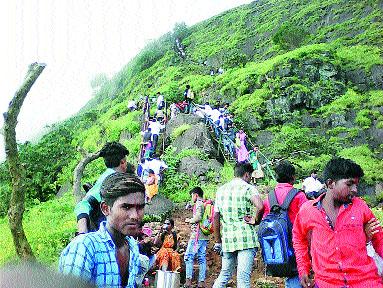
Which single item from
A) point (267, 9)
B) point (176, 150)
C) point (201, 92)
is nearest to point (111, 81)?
point (267, 9)

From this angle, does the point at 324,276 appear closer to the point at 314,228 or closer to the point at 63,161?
the point at 314,228

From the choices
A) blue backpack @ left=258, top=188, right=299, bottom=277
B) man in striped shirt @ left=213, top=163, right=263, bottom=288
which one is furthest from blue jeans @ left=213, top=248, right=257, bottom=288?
blue backpack @ left=258, top=188, right=299, bottom=277

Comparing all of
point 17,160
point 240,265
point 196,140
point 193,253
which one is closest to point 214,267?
point 193,253

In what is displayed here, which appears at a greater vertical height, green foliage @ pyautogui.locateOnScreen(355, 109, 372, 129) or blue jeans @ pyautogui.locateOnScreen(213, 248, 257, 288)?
green foliage @ pyautogui.locateOnScreen(355, 109, 372, 129)

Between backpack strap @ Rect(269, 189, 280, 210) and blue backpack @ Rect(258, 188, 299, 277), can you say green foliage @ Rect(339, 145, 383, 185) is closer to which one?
backpack strap @ Rect(269, 189, 280, 210)

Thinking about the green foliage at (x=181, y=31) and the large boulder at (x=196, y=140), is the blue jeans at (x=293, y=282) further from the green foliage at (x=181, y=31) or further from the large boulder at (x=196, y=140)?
the green foliage at (x=181, y=31)

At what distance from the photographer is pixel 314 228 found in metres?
3.18

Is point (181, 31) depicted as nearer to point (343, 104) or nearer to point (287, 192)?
point (343, 104)

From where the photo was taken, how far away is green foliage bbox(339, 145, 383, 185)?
14.9 meters

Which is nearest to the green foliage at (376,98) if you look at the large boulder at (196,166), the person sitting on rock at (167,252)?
the large boulder at (196,166)

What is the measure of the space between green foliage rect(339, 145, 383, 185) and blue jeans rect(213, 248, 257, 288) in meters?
11.5

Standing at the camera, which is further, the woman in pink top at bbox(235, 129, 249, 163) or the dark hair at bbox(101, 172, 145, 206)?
the woman in pink top at bbox(235, 129, 249, 163)

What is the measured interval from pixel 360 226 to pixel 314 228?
297 millimetres

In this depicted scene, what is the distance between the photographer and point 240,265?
4309 mm
